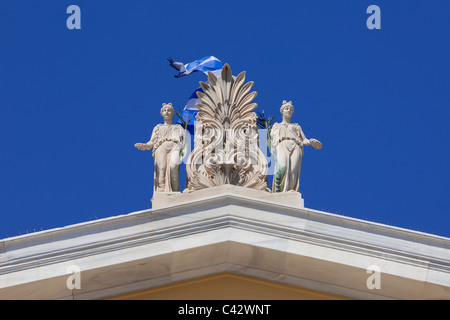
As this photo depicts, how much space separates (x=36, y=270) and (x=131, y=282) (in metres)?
1.30

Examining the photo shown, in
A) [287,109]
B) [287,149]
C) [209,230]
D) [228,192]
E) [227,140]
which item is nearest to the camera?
[209,230]

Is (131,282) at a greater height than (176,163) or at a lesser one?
lesser

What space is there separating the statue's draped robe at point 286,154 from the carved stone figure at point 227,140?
0.21 meters

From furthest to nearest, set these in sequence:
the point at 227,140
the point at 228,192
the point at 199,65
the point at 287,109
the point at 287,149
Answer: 1. the point at 199,65
2. the point at 287,109
3. the point at 287,149
4. the point at 227,140
5. the point at 228,192

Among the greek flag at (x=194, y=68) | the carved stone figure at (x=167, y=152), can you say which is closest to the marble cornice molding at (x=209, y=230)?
the carved stone figure at (x=167, y=152)

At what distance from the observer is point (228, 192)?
18.6 meters

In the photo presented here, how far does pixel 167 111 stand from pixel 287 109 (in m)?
1.78

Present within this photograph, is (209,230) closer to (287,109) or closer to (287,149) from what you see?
(287,149)

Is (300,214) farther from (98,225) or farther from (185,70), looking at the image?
(185,70)

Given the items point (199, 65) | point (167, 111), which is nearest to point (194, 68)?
point (199, 65)

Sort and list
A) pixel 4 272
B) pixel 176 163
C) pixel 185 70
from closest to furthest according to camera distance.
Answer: pixel 4 272 < pixel 176 163 < pixel 185 70

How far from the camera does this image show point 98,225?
1819 centimetres
